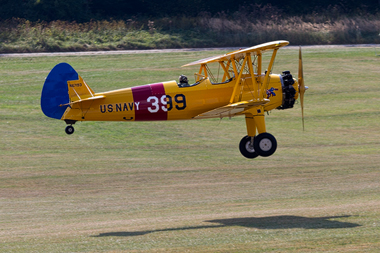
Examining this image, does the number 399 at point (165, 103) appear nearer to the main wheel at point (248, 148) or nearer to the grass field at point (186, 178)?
the main wheel at point (248, 148)

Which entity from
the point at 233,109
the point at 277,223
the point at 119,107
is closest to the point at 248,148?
the point at 233,109

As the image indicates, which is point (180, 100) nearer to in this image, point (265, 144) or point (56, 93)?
point (265, 144)

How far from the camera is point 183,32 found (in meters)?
58.7

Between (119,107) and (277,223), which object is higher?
(119,107)

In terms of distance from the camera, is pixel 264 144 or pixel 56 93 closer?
pixel 56 93

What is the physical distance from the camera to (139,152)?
105 feet

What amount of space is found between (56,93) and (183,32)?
3971cm

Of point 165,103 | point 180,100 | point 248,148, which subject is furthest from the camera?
point 248,148

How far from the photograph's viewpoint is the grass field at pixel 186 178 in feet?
61.3

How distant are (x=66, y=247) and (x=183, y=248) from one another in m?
3.50

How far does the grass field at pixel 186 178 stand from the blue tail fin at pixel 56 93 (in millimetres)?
4005

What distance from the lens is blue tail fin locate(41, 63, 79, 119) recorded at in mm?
19875

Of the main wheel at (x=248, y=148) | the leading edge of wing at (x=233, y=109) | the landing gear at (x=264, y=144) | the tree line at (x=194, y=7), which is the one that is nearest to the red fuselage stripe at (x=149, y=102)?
the leading edge of wing at (x=233, y=109)

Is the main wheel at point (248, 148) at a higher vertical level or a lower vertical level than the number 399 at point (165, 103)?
lower
